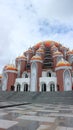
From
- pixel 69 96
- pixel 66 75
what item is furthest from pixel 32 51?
pixel 69 96

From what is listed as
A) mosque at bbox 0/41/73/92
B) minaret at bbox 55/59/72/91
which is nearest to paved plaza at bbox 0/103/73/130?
minaret at bbox 55/59/72/91

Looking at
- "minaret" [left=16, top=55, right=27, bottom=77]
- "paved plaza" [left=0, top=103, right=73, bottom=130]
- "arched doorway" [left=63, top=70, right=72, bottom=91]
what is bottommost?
"paved plaza" [left=0, top=103, right=73, bottom=130]

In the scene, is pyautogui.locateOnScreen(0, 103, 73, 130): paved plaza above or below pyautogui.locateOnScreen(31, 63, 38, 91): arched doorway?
below

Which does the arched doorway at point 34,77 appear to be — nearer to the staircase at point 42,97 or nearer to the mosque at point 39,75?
the mosque at point 39,75

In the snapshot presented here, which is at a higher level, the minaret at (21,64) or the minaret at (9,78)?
the minaret at (21,64)

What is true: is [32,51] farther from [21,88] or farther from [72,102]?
[72,102]

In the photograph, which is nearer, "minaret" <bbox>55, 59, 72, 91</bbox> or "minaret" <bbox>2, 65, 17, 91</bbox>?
"minaret" <bbox>55, 59, 72, 91</bbox>

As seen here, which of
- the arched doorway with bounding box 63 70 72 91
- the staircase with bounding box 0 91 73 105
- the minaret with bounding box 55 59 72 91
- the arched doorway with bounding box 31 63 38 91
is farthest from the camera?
the arched doorway with bounding box 31 63 38 91

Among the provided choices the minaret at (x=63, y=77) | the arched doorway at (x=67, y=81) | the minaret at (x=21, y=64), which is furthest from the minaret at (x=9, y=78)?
the arched doorway at (x=67, y=81)

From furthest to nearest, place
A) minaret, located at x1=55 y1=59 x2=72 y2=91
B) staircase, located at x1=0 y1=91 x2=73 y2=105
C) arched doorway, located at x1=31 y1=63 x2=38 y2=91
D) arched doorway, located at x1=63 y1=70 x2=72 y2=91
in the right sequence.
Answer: arched doorway, located at x1=31 y1=63 x2=38 y2=91, minaret, located at x1=55 y1=59 x2=72 y2=91, arched doorway, located at x1=63 y1=70 x2=72 y2=91, staircase, located at x1=0 y1=91 x2=73 y2=105

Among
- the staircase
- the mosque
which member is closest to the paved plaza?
the staircase

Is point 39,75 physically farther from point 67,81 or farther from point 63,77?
point 67,81

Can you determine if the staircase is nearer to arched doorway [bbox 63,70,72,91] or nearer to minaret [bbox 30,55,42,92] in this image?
minaret [bbox 30,55,42,92]

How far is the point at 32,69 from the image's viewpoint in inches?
1223
